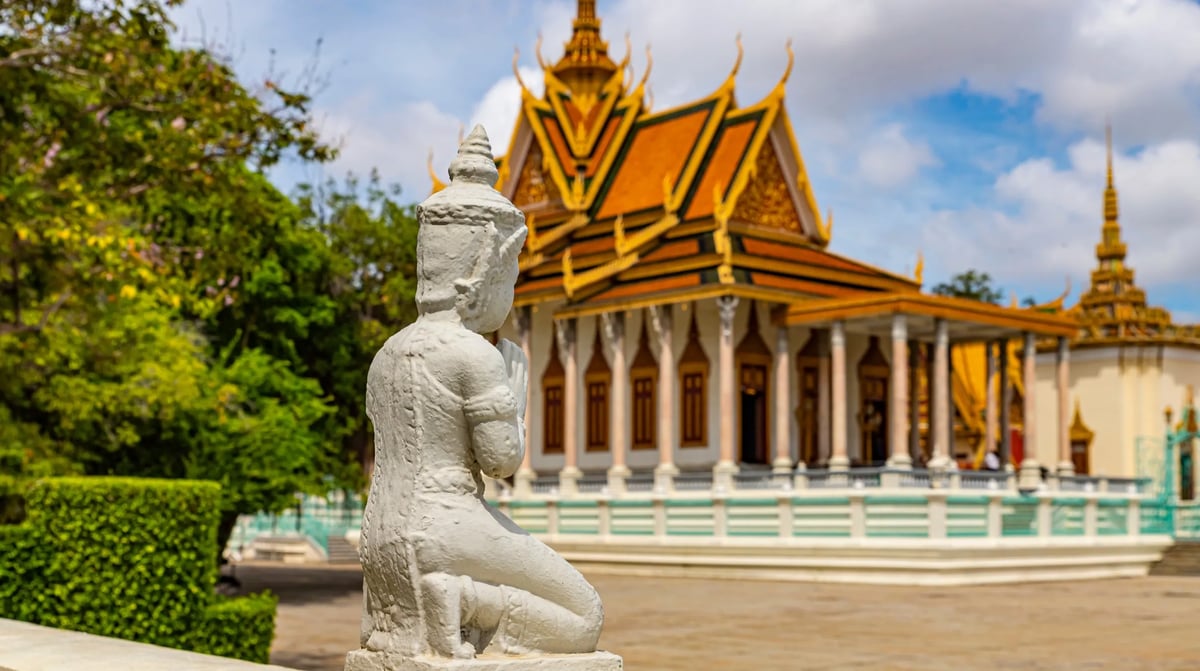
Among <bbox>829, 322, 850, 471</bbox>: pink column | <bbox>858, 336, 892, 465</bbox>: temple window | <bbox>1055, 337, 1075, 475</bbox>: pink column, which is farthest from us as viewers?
<bbox>858, 336, 892, 465</bbox>: temple window

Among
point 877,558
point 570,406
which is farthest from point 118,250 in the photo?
point 570,406

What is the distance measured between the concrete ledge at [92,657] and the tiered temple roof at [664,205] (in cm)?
1787

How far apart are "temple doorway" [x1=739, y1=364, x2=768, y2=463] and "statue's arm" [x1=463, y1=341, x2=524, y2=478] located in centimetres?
2198

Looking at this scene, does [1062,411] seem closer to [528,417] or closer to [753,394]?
[753,394]

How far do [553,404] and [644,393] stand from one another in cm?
253

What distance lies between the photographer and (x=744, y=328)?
1024 inches

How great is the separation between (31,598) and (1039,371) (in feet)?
98.9

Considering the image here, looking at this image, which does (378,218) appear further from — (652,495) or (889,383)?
(889,383)

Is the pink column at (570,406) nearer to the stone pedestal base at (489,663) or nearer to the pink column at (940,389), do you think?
the pink column at (940,389)

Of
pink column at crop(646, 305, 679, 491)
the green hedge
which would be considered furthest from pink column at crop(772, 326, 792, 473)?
the green hedge

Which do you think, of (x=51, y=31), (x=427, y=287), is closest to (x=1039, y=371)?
(x=51, y=31)

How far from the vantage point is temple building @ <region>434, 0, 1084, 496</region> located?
77.8ft

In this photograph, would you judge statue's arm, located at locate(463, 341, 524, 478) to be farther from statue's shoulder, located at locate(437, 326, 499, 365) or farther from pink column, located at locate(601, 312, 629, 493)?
pink column, located at locate(601, 312, 629, 493)

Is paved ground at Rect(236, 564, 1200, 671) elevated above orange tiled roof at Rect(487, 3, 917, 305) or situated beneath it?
situated beneath
